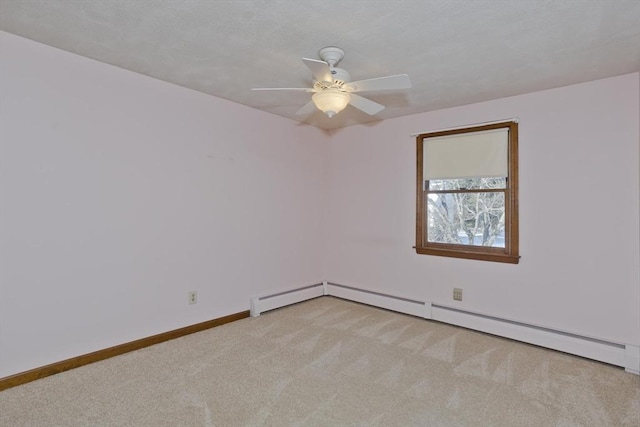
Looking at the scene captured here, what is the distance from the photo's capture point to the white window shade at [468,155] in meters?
3.38

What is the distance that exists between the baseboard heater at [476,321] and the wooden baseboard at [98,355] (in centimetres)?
64

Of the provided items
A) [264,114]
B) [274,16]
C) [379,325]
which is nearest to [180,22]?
[274,16]

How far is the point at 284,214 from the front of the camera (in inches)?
168

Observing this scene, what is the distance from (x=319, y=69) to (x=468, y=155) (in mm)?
2220

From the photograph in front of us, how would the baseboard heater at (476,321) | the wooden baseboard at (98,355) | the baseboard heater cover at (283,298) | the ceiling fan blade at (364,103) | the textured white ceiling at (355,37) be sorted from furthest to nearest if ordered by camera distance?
the baseboard heater cover at (283,298)
the baseboard heater at (476,321)
the ceiling fan blade at (364,103)
the wooden baseboard at (98,355)
the textured white ceiling at (355,37)

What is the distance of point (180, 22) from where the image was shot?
206 centimetres

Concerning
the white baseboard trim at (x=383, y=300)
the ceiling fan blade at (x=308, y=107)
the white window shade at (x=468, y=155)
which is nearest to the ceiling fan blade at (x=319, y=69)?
the ceiling fan blade at (x=308, y=107)

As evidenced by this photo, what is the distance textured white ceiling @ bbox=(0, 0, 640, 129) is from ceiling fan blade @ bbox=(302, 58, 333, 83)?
28 centimetres

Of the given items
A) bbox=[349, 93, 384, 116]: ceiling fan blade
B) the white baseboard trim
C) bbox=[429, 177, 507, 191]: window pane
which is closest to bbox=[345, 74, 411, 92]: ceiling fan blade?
bbox=[349, 93, 384, 116]: ceiling fan blade

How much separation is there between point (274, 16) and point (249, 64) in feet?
2.38

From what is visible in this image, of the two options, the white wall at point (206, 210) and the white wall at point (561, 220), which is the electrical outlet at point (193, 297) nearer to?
the white wall at point (206, 210)

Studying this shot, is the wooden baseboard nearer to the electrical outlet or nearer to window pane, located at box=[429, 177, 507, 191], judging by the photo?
the electrical outlet

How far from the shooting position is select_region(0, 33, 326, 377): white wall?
7.61 feet

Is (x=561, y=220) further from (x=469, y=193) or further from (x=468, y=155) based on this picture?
(x=468, y=155)
